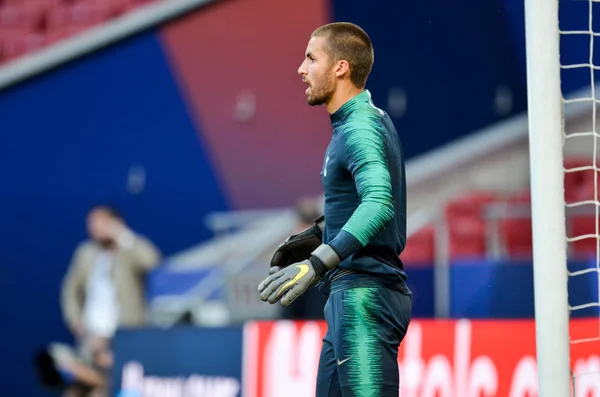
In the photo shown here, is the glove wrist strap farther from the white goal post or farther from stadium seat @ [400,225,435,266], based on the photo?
stadium seat @ [400,225,435,266]

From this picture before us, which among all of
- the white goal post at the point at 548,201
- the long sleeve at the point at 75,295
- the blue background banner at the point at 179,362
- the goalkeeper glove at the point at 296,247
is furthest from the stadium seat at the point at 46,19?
the goalkeeper glove at the point at 296,247

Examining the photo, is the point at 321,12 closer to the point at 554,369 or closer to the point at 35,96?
the point at 35,96

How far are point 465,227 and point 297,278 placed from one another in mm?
8226

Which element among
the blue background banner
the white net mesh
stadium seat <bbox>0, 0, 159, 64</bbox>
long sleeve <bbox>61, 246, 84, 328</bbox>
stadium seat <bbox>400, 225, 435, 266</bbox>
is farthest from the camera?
stadium seat <bbox>0, 0, 159, 64</bbox>

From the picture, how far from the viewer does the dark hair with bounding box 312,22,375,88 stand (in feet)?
11.3

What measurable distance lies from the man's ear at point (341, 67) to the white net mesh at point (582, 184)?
1.01 meters

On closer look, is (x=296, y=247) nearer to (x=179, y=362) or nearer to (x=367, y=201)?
(x=367, y=201)

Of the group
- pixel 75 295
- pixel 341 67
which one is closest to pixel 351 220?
pixel 341 67

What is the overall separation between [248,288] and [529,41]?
4.77 m

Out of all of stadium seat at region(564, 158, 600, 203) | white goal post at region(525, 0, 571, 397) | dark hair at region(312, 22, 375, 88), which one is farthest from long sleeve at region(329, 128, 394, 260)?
stadium seat at region(564, 158, 600, 203)

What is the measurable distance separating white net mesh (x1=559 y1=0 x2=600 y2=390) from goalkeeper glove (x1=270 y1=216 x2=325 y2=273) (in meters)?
0.96

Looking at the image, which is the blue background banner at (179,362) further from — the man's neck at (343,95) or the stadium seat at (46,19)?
the stadium seat at (46,19)

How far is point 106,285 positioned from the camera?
28.4 ft

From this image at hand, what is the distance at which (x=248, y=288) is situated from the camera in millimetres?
8453
